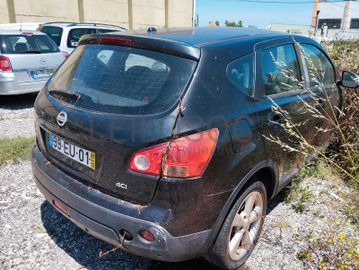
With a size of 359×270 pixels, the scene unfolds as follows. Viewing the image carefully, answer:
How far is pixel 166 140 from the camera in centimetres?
203

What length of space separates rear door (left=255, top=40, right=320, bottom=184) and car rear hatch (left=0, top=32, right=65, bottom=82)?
5691 millimetres

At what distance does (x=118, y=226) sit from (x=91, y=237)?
3.29 feet

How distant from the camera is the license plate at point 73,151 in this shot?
230 centimetres

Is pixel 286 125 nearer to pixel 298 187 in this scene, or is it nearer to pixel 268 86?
pixel 268 86

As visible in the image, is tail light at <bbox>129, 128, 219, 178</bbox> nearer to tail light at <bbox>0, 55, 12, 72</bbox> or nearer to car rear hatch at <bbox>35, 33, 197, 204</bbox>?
car rear hatch at <bbox>35, 33, 197, 204</bbox>

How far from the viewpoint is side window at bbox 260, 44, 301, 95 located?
2.83 metres

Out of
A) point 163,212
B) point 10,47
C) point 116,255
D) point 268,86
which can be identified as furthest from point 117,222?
point 10,47

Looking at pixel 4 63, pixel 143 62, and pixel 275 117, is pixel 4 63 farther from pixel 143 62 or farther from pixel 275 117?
pixel 275 117

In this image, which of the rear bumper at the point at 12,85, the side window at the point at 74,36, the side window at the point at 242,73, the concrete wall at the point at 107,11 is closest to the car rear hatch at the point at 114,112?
the side window at the point at 242,73

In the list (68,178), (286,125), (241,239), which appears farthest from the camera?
(286,125)

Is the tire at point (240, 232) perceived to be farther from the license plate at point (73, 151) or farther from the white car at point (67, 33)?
the white car at point (67, 33)

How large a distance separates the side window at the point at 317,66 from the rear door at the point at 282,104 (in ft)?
0.53

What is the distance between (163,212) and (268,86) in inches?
54.6

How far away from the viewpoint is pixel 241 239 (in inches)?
107
